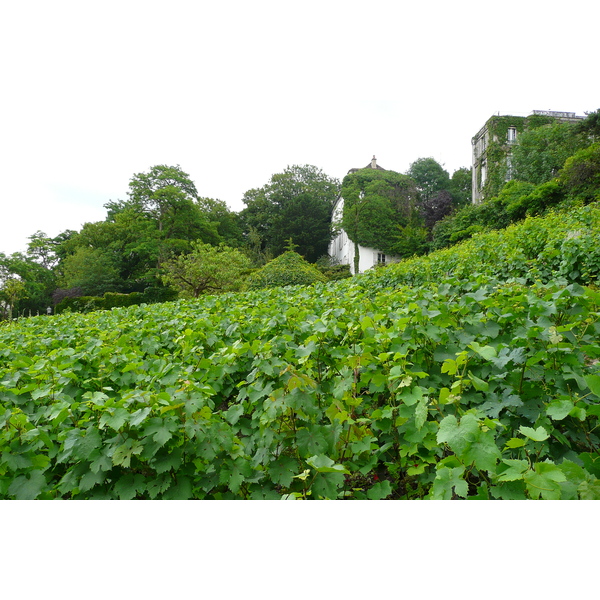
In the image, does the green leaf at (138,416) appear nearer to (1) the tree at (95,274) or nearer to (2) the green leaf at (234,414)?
(2) the green leaf at (234,414)

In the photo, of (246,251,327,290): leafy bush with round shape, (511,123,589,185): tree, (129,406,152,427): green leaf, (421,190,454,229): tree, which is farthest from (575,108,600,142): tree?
(129,406,152,427): green leaf

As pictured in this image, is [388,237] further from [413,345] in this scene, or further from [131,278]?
[413,345]

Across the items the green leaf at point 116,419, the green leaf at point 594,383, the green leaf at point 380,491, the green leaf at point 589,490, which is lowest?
the green leaf at point 380,491

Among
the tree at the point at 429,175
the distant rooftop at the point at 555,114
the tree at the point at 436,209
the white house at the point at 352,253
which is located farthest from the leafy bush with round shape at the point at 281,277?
the tree at the point at 429,175

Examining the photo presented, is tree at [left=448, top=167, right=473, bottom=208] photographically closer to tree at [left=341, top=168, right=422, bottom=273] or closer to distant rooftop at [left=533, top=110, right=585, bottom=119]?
tree at [left=341, top=168, right=422, bottom=273]

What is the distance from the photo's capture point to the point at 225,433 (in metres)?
1.68

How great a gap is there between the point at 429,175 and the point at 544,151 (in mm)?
26934

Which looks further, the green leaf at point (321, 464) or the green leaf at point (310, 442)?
the green leaf at point (310, 442)

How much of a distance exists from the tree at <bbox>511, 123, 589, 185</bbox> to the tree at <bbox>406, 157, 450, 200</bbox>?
23.3m

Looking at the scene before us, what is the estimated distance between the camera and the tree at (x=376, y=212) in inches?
1296

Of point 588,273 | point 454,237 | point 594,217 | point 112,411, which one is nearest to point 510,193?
point 454,237

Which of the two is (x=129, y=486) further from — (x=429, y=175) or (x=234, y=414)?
(x=429, y=175)

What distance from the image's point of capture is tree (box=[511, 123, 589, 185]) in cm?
1944

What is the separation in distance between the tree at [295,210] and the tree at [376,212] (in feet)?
28.7
